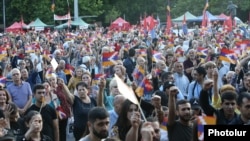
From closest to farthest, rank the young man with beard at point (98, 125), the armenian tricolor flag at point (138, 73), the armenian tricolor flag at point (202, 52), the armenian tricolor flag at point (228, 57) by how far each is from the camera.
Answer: the young man with beard at point (98, 125) → the armenian tricolor flag at point (138, 73) → the armenian tricolor flag at point (228, 57) → the armenian tricolor flag at point (202, 52)

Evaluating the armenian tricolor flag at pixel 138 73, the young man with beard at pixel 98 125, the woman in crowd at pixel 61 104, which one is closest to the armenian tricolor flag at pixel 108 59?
the armenian tricolor flag at pixel 138 73

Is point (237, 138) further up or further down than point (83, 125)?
further up

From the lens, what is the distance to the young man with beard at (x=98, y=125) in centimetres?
604

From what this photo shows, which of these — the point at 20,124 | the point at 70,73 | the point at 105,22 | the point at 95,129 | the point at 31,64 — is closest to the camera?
the point at 95,129

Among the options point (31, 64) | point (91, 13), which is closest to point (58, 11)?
point (91, 13)

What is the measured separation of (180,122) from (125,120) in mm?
617

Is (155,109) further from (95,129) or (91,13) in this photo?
(91,13)

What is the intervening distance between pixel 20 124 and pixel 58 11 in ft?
176

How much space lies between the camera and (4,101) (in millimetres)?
9172

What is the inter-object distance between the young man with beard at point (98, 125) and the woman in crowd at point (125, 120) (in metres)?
0.82

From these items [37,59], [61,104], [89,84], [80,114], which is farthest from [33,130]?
[37,59]

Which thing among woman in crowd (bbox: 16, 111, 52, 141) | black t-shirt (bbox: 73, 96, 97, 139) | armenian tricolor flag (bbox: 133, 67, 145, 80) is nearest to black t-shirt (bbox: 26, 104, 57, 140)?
black t-shirt (bbox: 73, 96, 97, 139)

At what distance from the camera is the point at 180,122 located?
7.14 metres

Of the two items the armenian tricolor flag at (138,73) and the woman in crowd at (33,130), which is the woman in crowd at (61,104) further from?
the woman in crowd at (33,130)
